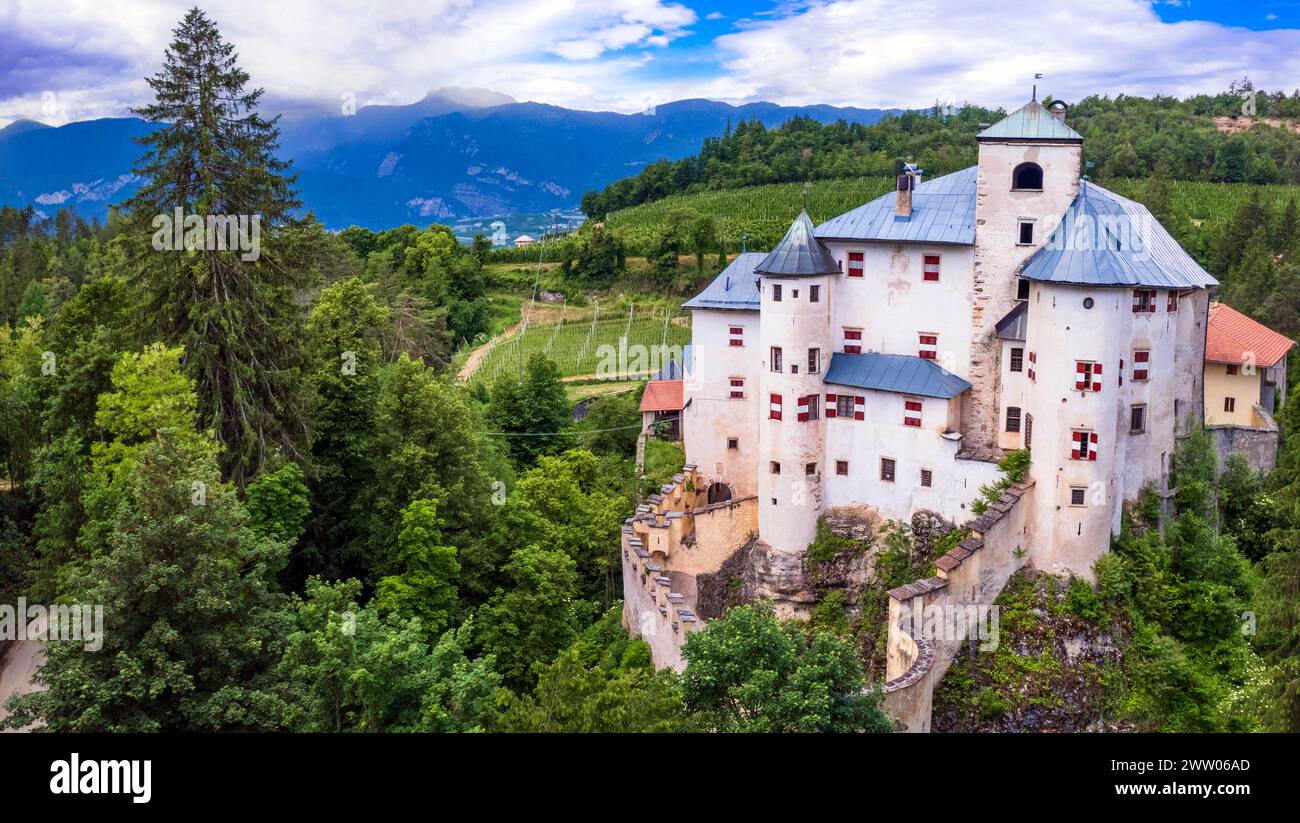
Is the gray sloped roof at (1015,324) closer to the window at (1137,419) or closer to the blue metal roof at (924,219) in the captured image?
the blue metal roof at (924,219)

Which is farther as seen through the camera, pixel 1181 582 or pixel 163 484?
pixel 1181 582

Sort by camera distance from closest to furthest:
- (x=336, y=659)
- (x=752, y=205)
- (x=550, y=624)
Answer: (x=336, y=659) < (x=550, y=624) < (x=752, y=205)

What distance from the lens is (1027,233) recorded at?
125ft

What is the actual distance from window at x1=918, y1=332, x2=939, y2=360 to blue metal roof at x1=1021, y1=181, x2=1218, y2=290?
160 inches

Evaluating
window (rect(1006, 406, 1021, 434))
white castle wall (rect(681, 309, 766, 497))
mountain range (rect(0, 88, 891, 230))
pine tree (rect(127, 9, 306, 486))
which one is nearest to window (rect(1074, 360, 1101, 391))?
window (rect(1006, 406, 1021, 434))

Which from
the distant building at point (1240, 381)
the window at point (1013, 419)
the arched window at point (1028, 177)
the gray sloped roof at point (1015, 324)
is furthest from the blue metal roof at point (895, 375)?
the distant building at point (1240, 381)

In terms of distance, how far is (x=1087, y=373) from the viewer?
3525 cm

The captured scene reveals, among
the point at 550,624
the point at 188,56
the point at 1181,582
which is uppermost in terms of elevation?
the point at 188,56

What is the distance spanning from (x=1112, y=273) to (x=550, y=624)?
22311 millimetres

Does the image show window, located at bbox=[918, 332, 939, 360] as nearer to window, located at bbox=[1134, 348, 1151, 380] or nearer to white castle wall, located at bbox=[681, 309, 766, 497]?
window, located at bbox=[1134, 348, 1151, 380]

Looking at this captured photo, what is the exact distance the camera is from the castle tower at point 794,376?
4072 centimetres

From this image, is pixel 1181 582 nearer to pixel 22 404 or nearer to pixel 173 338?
pixel 173 338

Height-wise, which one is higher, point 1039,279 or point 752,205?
point 752,205

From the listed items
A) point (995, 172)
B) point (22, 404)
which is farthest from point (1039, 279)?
point (22, 404)
